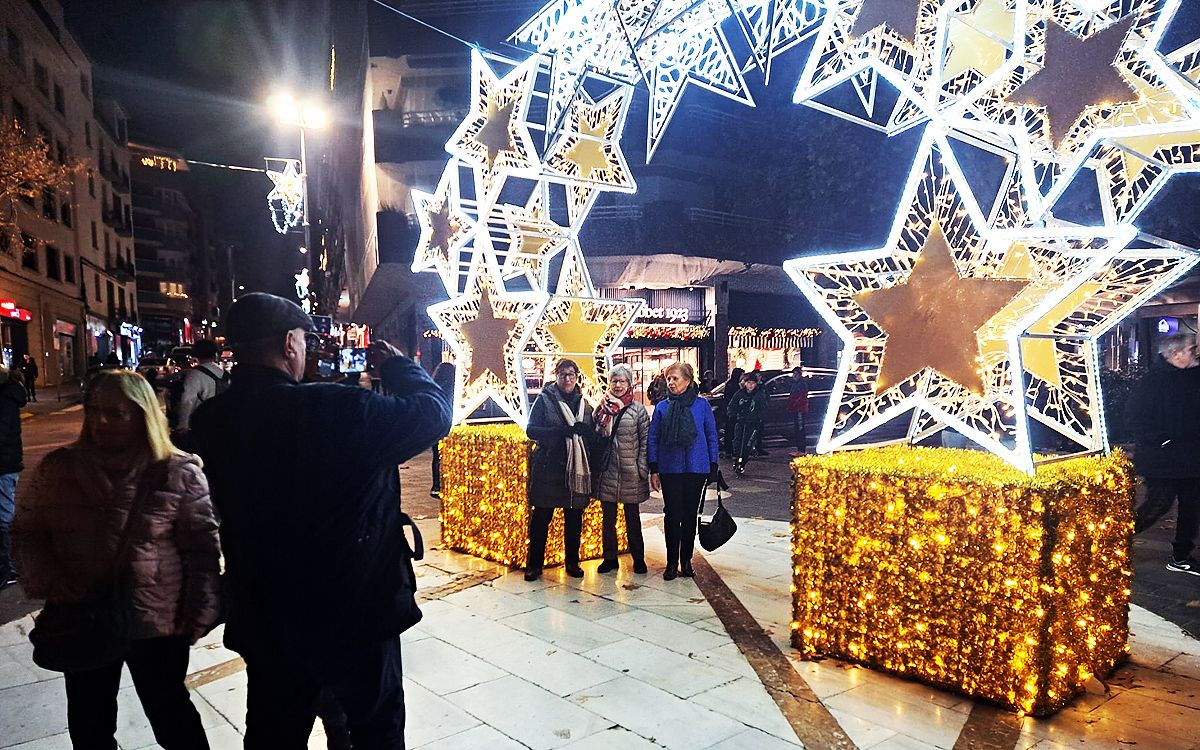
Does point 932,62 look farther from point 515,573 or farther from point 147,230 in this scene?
point 147,230

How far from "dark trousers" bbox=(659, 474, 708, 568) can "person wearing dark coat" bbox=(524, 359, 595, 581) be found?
67cm

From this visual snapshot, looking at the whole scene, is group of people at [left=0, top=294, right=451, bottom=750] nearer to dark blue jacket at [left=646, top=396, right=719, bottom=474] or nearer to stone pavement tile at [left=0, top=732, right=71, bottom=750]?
stone pavement tile at [left=0, top=732, right=71, bottom=750]

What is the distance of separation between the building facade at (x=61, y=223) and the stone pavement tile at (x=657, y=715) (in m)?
23.4

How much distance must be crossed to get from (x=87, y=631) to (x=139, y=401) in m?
0.86

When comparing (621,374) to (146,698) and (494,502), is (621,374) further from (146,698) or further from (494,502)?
(146,698)

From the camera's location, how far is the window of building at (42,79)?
32.4 m

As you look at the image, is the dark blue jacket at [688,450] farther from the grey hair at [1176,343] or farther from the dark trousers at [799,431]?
the dark trousers at [799,431]

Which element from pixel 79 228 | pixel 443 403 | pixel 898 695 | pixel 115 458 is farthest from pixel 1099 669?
pixel 79 228

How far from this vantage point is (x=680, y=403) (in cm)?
616

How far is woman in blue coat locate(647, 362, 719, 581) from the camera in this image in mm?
6082

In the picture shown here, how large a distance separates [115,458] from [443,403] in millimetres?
1422

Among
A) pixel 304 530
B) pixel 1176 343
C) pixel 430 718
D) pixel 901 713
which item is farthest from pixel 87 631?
pixel 1176 343

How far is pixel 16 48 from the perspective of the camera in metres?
29.7

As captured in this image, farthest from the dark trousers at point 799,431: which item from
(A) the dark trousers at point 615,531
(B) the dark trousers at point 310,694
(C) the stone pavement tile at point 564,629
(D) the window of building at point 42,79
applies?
(D) the window of building at point 42,79
